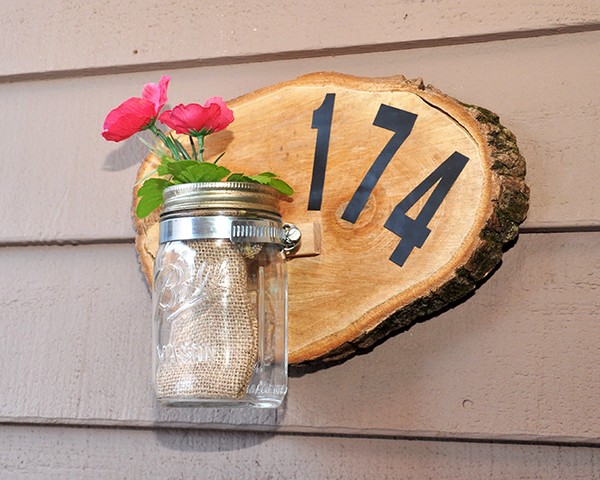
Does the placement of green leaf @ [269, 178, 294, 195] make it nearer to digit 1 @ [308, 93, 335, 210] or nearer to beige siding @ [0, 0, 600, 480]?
digit 1 @ [308, 93, 335, 210]

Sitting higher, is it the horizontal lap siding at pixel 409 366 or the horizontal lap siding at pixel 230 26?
the horizontal lap siding at pixel 230 26

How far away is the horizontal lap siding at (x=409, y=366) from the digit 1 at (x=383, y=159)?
0.49ft

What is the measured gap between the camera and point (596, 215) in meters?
0.87

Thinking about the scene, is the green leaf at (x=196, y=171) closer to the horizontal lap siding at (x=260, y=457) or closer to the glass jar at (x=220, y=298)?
the glass jar at (x=220, y=298)

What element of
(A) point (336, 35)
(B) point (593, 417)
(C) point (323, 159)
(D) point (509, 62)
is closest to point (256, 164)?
(C) point (323, 159)

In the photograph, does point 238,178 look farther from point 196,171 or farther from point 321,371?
point 321,371

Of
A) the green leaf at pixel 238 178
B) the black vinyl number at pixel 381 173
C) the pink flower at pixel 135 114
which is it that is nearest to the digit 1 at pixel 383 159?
the black vinyl number at pixel 381 173

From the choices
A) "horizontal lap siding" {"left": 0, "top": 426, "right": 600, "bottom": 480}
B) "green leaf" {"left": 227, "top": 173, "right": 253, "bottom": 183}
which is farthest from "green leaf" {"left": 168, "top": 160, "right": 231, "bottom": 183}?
"horizontal lap siding" {"left": 0, "top": 426, "right": 600, "bottom": 480}

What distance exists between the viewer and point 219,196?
0.82m

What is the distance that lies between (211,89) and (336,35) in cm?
16

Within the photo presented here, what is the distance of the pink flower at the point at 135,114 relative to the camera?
2.84 ft

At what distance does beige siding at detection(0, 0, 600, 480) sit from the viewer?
0.87 m

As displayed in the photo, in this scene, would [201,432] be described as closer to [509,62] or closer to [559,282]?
[559,282]

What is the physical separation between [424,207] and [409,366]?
0.17m
